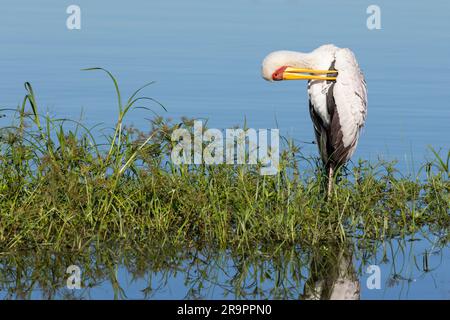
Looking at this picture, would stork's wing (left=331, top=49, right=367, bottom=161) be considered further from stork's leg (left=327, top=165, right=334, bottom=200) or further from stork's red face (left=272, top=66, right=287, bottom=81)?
stork's red face (left=272, top=66, right=287, bottom=81)

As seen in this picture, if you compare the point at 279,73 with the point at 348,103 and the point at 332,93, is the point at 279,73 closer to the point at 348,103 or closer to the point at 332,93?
the point at 332,93

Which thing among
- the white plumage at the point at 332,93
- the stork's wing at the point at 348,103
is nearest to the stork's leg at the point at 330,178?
the white plumage at the point at 332,93

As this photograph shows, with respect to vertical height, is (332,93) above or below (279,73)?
below

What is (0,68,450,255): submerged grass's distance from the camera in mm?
8633

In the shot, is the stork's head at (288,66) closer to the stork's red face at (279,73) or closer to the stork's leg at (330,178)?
the stork's red face at (279,73)

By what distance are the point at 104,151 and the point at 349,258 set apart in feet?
7.11

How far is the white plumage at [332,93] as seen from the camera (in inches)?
428

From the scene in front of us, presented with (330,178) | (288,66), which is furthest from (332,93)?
(330,178)

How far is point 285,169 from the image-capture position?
931 centimetres

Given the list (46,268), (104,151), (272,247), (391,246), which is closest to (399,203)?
(391,246)

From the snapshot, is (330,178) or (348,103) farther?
(348,103)

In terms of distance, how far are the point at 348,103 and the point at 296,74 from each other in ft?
2.02

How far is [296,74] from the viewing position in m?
11.1

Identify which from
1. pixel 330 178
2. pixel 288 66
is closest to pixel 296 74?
pixel 288 66
